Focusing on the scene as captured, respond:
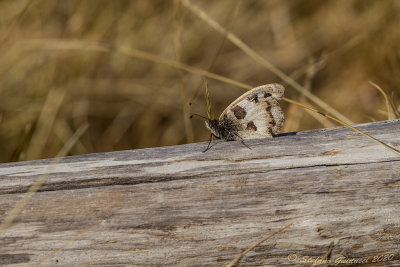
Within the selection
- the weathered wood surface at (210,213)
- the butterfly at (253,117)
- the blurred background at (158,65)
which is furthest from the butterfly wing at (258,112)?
the blurred background at (158,65)

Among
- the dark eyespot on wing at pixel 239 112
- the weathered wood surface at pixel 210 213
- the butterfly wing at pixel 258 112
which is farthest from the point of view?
the dark eyespot on wing at pixel 239 112

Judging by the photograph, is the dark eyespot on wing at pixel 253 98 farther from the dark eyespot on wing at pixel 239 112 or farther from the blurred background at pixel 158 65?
the blurred background at pixel 158 65

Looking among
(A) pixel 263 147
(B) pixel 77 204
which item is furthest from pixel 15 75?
(A) pixel 263 147

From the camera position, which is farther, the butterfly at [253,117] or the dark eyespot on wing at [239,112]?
the dark eyespot on wing at [239,112]

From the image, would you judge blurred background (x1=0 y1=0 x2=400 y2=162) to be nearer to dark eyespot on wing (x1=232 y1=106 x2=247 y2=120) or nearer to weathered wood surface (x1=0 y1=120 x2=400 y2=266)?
dark eyespot on wing (x1=232 y1=106 x2=247 y2=120)

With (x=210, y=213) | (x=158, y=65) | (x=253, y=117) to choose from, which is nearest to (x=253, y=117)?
(x=253, y=117)

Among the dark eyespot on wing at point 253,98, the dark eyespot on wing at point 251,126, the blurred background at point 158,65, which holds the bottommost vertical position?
the dark eyespot on wing at point 251,126

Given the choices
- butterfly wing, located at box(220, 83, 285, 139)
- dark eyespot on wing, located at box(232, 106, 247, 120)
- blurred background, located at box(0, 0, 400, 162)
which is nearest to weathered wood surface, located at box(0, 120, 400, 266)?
butterfly wing, located at box(220, 83, 285, 139)
